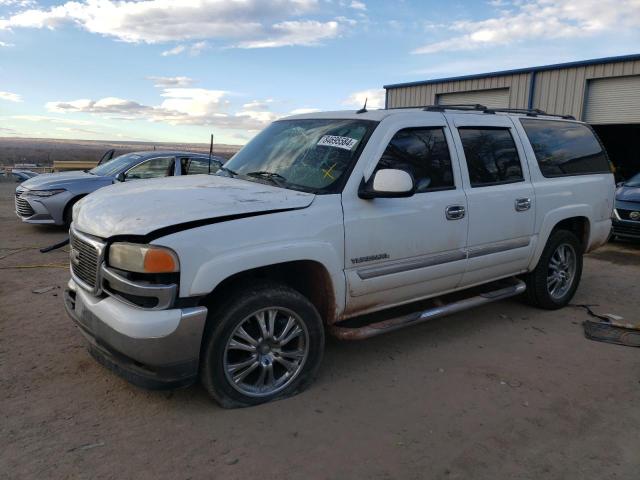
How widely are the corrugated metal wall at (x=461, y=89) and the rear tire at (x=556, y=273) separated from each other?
10.6 m

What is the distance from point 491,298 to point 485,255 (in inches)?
18.4

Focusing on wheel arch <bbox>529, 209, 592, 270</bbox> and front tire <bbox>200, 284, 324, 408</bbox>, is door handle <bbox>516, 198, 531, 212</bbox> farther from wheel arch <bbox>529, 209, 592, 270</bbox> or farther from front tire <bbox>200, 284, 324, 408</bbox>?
front tire <bbox>200, 284, 324, 408</bbox>

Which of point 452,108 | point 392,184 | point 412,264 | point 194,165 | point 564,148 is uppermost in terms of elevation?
point 452,108

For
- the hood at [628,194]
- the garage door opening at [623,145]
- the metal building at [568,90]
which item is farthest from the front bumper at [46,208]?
the garage door opening at [623,145]

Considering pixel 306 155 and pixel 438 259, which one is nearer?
pixel 306 155

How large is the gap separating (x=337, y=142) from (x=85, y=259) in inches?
77.1

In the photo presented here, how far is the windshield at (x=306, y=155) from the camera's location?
12.3ft

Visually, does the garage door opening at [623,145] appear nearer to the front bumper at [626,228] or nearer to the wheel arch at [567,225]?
the front bumper at [626,228]

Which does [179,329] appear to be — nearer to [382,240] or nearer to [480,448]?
[382,240]

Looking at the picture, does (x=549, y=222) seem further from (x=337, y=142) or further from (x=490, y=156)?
(x=337, y=142)

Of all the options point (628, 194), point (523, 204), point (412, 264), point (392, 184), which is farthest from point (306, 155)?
point (628, 194)

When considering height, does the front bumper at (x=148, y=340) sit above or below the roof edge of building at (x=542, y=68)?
below

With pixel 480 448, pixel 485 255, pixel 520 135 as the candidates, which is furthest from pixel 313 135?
pixel 480 448

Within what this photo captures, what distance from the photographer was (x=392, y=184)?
3.52 meters
